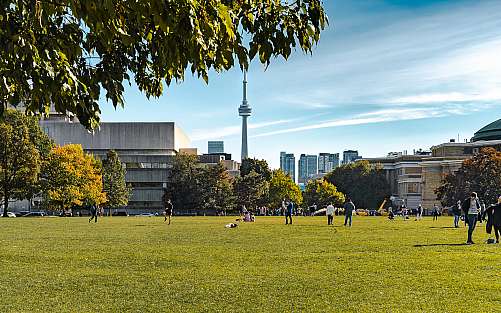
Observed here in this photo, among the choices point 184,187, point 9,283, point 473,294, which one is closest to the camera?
point 473,294

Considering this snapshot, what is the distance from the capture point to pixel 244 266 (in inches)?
629

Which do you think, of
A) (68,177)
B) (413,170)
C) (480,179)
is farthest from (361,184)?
(68,177)

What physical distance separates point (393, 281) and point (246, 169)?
385 ft

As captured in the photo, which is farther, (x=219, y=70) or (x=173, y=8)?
(x=219, y=70)

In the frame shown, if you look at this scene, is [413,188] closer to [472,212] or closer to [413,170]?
[413,170]

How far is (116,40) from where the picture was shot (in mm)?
6797

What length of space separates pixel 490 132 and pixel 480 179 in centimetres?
6504

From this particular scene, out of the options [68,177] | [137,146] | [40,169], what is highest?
[137,146]

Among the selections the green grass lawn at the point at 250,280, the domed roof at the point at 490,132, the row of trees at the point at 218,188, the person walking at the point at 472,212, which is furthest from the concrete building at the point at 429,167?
the green grass lawn at the point at 250,280

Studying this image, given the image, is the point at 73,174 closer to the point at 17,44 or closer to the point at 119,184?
the point at 119,184

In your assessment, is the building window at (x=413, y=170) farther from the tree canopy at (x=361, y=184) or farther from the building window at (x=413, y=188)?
the tree canopy at (x=361, y=184)

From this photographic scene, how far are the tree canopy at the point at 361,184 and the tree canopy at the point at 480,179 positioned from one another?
4278 cm

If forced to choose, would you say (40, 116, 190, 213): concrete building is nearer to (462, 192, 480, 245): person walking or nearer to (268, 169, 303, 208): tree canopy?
(268, 169, 303, 208): tree canopy

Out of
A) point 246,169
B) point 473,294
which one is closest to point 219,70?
point 473,294
